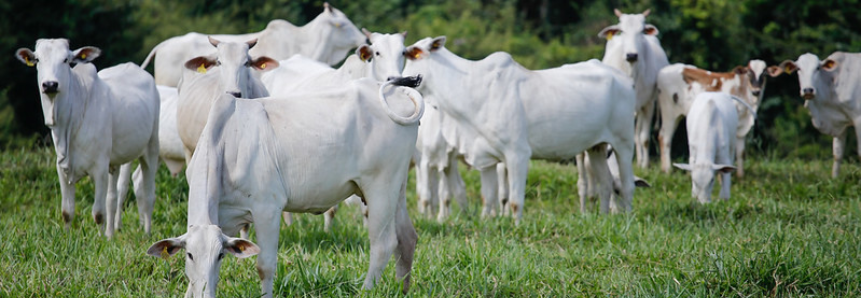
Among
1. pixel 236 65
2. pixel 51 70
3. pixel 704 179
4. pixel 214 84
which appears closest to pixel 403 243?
pixel 236 65

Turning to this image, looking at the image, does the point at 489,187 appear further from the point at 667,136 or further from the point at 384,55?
the point at 667,136

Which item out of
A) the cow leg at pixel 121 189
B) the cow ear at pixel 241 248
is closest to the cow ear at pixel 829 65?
the cow leg at pixel 121 189

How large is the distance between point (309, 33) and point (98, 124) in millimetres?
6326

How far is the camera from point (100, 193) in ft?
26.9

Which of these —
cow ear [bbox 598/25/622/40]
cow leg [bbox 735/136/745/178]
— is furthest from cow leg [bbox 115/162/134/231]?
cow leg [bbox 735/136/745/178]

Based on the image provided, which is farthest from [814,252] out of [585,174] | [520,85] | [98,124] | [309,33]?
[309,33]

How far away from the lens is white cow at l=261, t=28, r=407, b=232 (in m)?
9.63

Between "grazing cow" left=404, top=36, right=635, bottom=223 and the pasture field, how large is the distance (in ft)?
2.59

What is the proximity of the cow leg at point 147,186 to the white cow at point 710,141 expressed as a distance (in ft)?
17.3

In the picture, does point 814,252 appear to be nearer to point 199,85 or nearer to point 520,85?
point 520,85

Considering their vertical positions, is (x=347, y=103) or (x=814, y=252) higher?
(x=347, y=103)

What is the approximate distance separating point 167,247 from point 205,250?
27 cm

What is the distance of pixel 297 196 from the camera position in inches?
240

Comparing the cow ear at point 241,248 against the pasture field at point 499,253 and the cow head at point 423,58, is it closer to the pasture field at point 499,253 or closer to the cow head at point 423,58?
the pasture field at point 499,253
